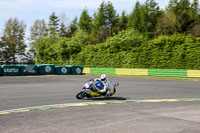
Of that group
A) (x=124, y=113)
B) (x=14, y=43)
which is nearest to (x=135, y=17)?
(x=14, y=43)

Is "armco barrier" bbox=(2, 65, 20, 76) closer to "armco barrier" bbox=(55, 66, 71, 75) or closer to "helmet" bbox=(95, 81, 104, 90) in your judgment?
"armco barrier" bbox=(55, 66, 71, 75)

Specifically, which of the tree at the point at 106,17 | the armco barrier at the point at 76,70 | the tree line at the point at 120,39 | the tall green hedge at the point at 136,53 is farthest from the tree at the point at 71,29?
the armco barrier at the point at 76,70

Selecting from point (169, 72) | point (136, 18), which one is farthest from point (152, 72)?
point (136, 18)

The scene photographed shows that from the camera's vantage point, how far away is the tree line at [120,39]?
40281 mm

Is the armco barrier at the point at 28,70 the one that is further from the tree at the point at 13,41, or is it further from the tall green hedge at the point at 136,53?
the tree at the point at 13,41

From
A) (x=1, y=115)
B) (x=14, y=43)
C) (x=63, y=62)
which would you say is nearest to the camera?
(x=1, y=115)

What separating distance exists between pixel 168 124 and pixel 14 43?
264 ft

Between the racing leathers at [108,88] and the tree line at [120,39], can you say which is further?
the tree line at [120,39]

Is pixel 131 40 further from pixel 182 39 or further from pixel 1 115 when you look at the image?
pixel 1 115

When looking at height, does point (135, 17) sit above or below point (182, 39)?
above

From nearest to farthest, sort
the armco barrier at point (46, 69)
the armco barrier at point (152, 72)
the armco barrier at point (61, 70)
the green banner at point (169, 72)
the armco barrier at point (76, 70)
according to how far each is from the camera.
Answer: the armco barrier at point (152, 72) < the green banner at point (169, 72) < the armco barrier at point (46, 69) < the armco barrier at point (61, 70) < the armco barrier at point (76, 70)

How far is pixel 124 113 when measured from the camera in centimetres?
930

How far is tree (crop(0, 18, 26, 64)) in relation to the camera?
263 ft

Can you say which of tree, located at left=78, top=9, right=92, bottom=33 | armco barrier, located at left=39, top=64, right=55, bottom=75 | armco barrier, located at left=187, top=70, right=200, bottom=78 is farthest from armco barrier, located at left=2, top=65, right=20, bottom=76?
tree, located at left=78, top=9, right=92, bottom=33
